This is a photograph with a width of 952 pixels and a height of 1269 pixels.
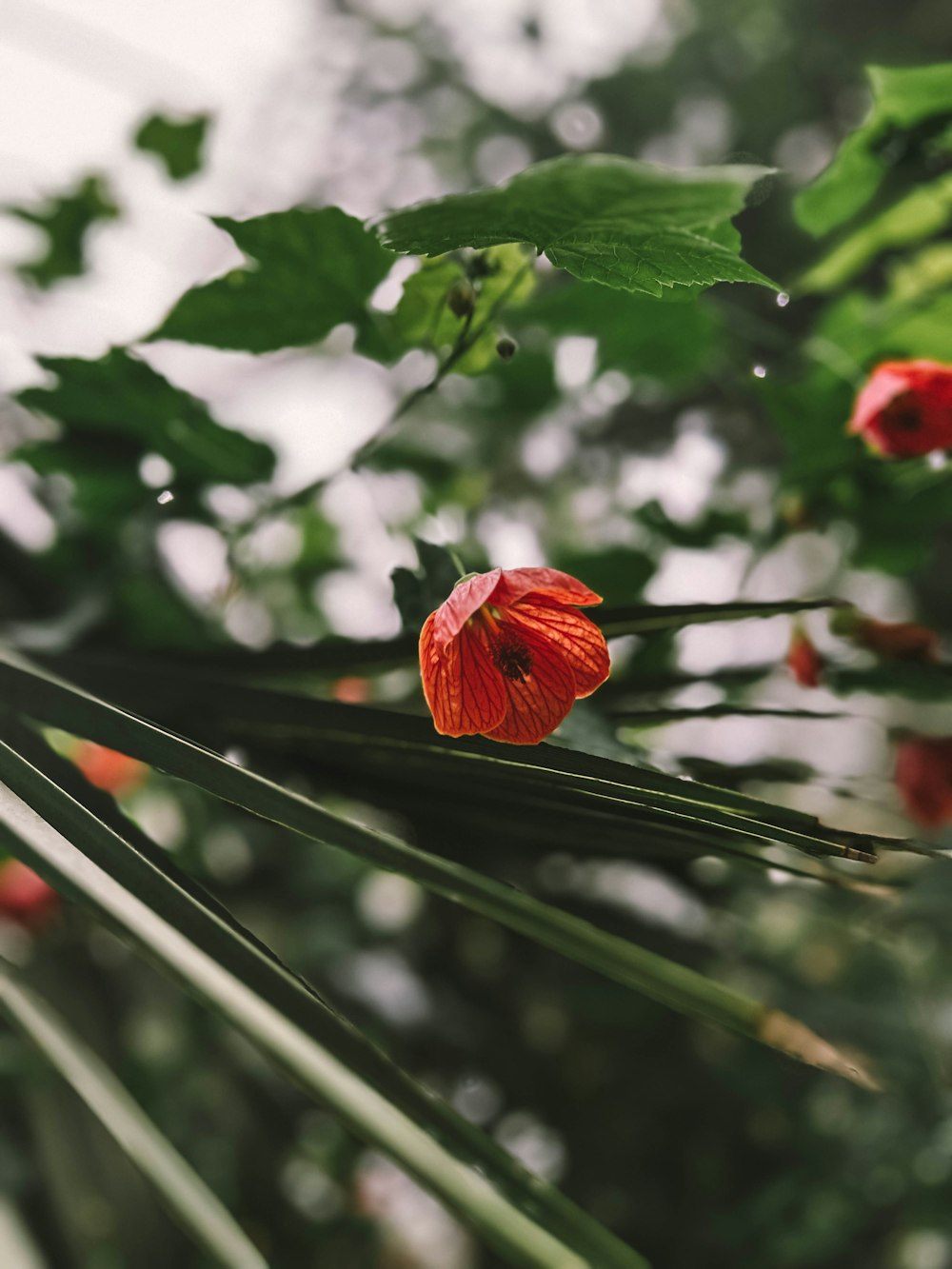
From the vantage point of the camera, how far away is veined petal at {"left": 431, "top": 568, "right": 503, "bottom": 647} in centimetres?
30

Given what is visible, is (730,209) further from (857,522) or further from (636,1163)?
(636,1163)

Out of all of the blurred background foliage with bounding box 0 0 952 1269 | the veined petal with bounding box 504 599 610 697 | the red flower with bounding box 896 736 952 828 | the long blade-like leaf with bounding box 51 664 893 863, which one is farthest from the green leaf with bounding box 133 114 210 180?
the red flower with bounding box 896 736 952 828

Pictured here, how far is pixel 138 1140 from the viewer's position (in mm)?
254

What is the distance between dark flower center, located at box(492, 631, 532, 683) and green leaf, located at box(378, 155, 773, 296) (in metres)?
0.14

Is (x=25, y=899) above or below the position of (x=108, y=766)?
below

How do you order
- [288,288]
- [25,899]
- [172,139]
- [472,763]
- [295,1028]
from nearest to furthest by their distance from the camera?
[295,1028]
[472,763]
[288,288]
[172,139]
[25,899]

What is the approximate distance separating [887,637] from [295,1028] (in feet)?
1.36

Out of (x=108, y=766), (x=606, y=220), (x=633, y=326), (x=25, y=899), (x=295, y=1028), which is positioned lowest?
(x=25, y=899)

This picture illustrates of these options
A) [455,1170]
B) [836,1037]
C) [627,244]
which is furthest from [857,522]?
[836,1037]

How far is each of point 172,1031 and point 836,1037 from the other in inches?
29.3

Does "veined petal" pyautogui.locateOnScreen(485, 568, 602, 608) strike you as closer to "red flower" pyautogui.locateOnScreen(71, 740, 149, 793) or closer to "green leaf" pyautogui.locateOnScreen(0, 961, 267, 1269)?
"green leaf" pyautogui.locateOnScreen(0, 961, 267, 1269)

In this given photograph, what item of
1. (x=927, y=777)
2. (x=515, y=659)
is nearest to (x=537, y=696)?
(x=515, y=659)

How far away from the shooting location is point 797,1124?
918 millimetres

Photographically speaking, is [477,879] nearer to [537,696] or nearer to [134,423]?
[537,696]
